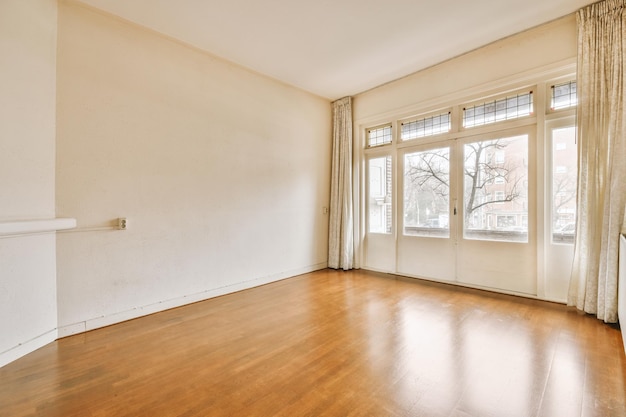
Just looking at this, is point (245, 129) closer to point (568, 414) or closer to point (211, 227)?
point (211, 227)

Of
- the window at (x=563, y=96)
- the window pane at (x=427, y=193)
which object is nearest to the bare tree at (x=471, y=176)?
the window pane at (x=427, y=193)

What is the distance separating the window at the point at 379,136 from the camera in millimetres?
4961

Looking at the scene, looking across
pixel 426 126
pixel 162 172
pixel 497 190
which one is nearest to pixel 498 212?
pixel 497 190

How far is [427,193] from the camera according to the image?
438 centimetres

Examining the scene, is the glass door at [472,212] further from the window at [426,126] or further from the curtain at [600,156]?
the curtain at [600,156]

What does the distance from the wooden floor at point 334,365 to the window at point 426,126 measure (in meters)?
2.56

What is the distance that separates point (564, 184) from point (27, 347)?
5.40 meters

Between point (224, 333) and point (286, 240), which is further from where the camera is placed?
point (286, 240)

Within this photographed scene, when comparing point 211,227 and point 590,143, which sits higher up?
point 590,143

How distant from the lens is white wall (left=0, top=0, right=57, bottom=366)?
7.09 feet

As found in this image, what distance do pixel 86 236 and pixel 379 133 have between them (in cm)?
442

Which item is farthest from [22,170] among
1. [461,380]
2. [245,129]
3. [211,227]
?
[461,380]

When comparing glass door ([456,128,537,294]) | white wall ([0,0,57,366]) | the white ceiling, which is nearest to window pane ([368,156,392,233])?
glass door ([456,128,537,294])

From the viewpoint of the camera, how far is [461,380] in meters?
1.86
